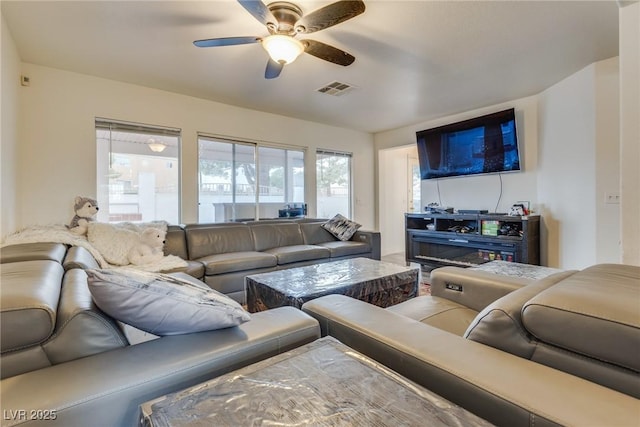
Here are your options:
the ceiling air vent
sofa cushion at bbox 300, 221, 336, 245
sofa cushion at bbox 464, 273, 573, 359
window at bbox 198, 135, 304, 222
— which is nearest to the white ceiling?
the ceiling air vent

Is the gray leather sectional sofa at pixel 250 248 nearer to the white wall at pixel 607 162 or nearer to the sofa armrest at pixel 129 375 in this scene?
the sofa armrest at pixel 129 375

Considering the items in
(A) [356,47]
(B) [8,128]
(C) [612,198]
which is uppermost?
(A) [356,47]

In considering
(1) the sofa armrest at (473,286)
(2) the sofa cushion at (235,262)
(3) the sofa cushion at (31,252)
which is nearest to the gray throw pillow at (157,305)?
(3) the sofa cushion at (31,252)

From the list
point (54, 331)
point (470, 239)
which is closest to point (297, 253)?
point (470, 239)

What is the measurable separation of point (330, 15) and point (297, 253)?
2414 millimetres

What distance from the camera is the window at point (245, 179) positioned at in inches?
159

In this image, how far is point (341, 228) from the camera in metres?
4.33

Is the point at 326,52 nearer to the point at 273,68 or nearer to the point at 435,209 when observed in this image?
the point at 273,68

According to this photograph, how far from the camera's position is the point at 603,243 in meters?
2.85

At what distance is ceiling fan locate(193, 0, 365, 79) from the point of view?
1.72 metres

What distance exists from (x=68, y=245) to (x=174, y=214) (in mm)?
1632

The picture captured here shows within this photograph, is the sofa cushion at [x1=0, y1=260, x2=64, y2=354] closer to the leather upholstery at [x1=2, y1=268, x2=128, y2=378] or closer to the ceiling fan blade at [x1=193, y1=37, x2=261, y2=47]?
the leather upholstery at [x1=2, y1=268, x2=128, y2=378]

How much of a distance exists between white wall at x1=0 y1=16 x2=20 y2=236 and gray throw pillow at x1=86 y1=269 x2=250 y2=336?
2.28m

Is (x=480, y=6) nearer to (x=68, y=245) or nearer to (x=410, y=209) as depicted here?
(x=68, y=245)
